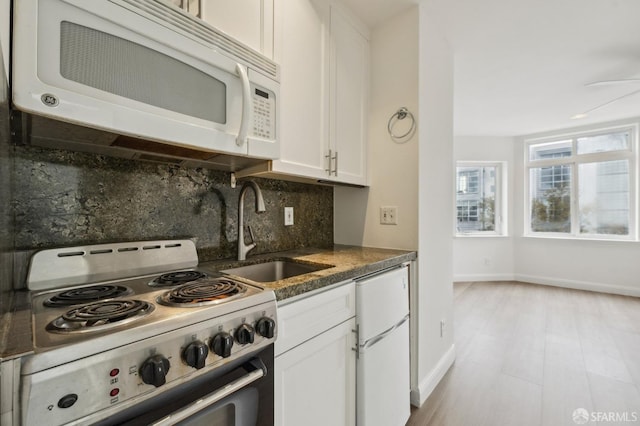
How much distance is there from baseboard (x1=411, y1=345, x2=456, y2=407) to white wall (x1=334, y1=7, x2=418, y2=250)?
0.92 meters

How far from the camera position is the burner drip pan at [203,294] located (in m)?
Result: 0.77

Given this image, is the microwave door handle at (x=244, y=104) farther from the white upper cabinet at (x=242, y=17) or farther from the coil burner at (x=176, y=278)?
the coil burner at (x=176, y=278)

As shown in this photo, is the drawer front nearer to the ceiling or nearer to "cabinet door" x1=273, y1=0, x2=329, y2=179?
"cabinet door" x1=273, y1=0, x2=329, y2=179

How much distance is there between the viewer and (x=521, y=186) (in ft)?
16.5

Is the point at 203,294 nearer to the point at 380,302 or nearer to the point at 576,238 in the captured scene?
the point at 380,302

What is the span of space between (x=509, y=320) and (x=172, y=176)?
3663mm

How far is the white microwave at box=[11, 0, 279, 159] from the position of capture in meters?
0.67

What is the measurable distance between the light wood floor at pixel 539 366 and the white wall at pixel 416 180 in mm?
205

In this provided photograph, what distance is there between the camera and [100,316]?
2.13ft

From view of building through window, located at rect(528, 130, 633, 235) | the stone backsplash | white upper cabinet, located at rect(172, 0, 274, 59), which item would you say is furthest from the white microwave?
view of building through window, located at rect(528, 130, 633, 235)

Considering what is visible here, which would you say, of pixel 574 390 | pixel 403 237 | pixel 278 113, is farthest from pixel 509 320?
pixel 278 113

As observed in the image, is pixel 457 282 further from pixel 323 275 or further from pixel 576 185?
pixel 323 275

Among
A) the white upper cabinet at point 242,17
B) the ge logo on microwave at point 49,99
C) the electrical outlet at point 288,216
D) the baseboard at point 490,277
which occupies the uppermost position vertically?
the white upper cabinet at point 242,17
